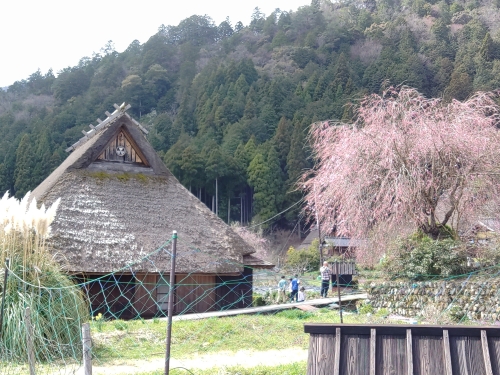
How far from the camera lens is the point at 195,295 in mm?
14898

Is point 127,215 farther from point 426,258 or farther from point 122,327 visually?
point 426,258

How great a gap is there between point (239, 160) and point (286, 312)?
110ft

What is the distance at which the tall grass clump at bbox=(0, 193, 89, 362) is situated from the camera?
23.2ft

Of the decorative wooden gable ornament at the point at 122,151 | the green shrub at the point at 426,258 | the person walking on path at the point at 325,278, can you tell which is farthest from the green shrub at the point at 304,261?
the green shrub at the point at 426,258

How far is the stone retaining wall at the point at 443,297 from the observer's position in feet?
37.0

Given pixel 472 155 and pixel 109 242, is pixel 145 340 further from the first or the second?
pixel 472 155

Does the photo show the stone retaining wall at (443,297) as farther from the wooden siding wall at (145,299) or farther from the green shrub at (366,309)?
the wooden siding wall at (145,299)

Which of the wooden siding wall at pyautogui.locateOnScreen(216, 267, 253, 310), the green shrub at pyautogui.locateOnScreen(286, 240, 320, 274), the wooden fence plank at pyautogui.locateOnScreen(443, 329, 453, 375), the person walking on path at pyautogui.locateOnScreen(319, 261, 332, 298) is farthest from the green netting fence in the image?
the green shrub at pyautogui.locateOnScreen(286, 240, 320, 274)

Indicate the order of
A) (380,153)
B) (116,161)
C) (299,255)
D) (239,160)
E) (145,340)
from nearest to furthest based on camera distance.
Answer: (145,340), (380,153), (116,161), (299,255), (239,160)

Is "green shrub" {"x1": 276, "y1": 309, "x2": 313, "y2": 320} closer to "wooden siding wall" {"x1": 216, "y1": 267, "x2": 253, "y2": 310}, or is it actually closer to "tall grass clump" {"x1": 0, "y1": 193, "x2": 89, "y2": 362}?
"wooden siding wall" {"x1": 216, "y1": 267, "x2": 253, "y2": 310}

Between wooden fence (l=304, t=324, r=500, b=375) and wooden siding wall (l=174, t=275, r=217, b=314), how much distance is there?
11076 millimetres

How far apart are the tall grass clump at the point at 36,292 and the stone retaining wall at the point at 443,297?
729 centimetres

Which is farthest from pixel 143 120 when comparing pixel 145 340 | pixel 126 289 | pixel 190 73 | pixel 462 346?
pixel 462 346

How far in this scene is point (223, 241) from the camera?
15477 mm
